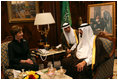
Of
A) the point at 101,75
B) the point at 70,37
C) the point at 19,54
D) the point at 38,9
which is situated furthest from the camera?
the point at 38,9

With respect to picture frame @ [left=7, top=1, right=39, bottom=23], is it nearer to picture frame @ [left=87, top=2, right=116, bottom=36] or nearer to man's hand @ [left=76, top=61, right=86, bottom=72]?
picture frame @ [left=87, top=2, right=116, bottom=36]

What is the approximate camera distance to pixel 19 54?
3195mm

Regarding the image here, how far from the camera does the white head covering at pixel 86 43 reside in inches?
121

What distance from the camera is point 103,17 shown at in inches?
197

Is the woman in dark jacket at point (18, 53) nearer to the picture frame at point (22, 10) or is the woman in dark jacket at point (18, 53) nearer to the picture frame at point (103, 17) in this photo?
the picture frame at point (22, 10)

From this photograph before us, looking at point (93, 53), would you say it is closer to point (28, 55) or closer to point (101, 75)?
point (101, 75)

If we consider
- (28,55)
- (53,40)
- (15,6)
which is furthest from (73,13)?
(28,55)

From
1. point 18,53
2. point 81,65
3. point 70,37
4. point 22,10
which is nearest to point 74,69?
point 81,65

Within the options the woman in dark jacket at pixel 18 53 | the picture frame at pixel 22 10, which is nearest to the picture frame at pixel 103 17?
the picture frame at pixel 22 10

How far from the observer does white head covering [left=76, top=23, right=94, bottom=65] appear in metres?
3.07

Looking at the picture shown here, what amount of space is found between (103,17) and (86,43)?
7.25ft

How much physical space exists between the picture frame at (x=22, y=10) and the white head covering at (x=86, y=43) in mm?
2007

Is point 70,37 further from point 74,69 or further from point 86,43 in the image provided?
→ point 74,69

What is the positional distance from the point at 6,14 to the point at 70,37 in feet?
6.33
